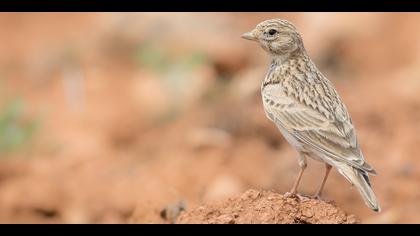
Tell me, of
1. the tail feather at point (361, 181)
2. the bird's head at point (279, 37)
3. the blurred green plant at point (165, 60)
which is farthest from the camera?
the blurred green plant at point (165, 60)

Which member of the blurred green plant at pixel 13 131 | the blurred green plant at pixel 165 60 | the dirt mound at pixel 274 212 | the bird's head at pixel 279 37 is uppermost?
the blurred green plant at pixel 165 60

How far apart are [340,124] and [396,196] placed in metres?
3.61

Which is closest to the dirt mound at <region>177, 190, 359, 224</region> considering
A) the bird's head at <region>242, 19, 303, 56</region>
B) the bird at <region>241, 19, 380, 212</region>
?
the bird at <region>241, 19, 380, 212</region>

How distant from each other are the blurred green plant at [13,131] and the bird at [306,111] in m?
6.71

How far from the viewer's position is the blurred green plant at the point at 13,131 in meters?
14.8

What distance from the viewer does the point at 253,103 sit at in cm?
1351

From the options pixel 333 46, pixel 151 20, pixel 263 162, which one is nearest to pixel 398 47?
pixel 333 46

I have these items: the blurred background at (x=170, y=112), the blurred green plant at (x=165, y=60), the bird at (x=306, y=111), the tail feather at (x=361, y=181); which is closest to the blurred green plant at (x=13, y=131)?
the blurred background at (x=170, y=112)

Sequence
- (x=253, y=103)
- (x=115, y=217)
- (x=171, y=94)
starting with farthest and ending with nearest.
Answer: (x=171, y=94) → (x=253, y=103) → (x=115, y=217)

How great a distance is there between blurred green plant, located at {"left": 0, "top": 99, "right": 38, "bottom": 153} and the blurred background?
25mm

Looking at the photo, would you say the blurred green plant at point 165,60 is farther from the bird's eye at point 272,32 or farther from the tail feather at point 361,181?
the tail feather at point 361,181

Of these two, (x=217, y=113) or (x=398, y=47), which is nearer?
(x=217, y=113)

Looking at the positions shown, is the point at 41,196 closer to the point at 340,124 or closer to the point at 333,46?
the point at 340,124

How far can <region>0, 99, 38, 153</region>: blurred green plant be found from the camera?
14797mm
